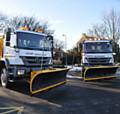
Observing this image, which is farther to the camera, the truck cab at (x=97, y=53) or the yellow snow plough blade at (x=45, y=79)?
the truck cab at (x=97, y=53)

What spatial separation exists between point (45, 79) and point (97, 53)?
6913mm

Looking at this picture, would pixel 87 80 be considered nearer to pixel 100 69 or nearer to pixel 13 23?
pixel 100 69

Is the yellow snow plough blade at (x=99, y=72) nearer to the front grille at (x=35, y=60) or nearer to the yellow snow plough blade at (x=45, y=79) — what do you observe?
the yellow snow plough blade at (x=45, y=79)

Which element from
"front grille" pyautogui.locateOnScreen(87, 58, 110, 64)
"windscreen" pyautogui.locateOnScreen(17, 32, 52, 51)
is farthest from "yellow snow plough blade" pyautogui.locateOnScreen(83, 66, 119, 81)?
"windscreen" pyautogui.locateOnScreen(17, 32, 52, 51)

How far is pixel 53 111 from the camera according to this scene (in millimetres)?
8609

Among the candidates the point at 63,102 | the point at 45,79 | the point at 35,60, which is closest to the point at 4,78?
the point at 35,60

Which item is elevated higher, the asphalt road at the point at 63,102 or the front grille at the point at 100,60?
the front grille at the point at 100,60

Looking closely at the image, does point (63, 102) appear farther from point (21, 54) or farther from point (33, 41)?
point (33, 41)

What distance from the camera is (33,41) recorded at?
1342 cm

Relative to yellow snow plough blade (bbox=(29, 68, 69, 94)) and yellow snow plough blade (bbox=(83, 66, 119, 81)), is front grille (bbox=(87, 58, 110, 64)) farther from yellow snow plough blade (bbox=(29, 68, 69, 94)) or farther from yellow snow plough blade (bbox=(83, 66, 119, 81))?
yellow snow plough blade (bbox=(29, 68, 69, 94))

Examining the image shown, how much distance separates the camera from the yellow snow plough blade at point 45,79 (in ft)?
35.2

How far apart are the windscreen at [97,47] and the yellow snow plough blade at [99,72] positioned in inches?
67.5

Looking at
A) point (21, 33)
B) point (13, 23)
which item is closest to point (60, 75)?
point (21, 33)

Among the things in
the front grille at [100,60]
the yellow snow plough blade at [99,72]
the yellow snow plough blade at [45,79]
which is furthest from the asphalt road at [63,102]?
the front grille at [100,60]
